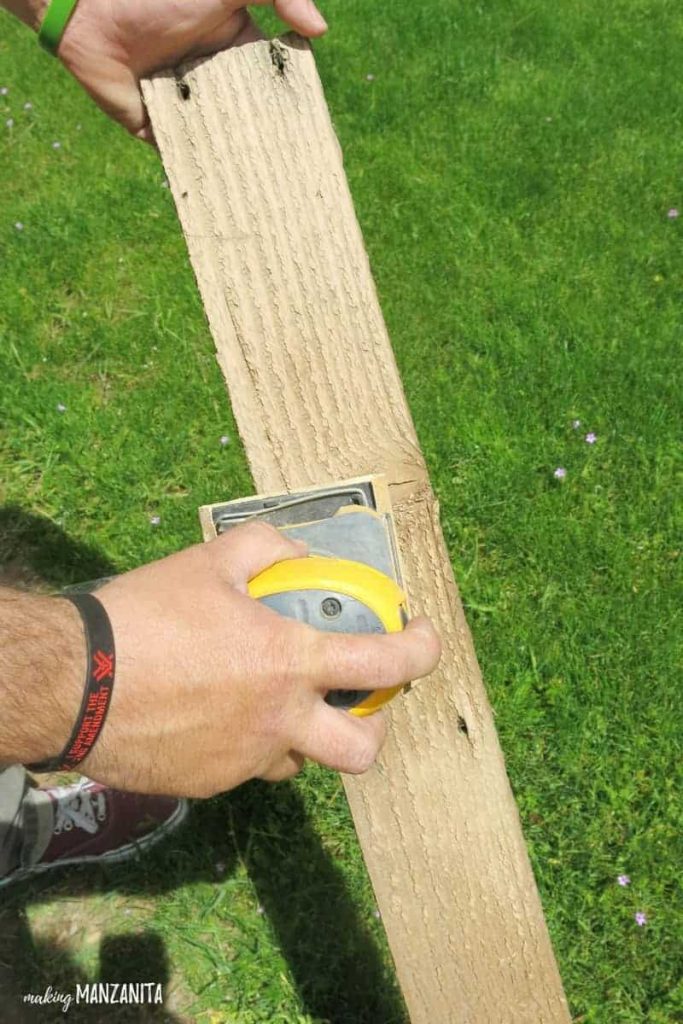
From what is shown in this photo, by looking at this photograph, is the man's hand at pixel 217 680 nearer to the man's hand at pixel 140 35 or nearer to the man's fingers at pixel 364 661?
the man's fingers at pixel 364 661

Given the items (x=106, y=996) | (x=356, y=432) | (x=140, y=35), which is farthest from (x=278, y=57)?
(x=106, y=996)

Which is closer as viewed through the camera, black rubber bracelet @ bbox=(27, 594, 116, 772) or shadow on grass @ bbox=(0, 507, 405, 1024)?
black rubber bracelet @ bbox=(27, 594, 116, 772)

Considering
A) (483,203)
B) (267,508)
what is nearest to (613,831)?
(267,508)

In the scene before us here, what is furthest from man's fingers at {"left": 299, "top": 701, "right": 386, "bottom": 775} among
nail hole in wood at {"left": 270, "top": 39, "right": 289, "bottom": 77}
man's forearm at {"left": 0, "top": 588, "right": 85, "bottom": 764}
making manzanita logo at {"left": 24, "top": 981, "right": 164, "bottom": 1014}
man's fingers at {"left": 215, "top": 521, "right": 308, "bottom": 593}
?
making manzanita logo at {"left": 24, "top": 981, "right": 164, "bottom": 1014}

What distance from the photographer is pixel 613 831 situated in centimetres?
241

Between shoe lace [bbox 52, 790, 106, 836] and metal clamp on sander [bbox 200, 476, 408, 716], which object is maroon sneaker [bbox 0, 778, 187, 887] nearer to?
shoe lace [bbox 52, 790, 106, 836]

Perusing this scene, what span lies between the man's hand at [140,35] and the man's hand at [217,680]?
989 mm

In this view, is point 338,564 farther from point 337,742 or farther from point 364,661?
point 337,742

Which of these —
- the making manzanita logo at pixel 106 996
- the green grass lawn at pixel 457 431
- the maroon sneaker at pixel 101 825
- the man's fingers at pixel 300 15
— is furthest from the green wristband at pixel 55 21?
the making manzanita logo at pixel 106 996

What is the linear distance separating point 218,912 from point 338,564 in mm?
1669

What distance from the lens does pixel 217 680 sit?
1138 millimetres

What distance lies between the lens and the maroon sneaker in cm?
256

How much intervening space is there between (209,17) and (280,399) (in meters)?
0.69

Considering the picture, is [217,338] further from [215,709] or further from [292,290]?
[215,709]
